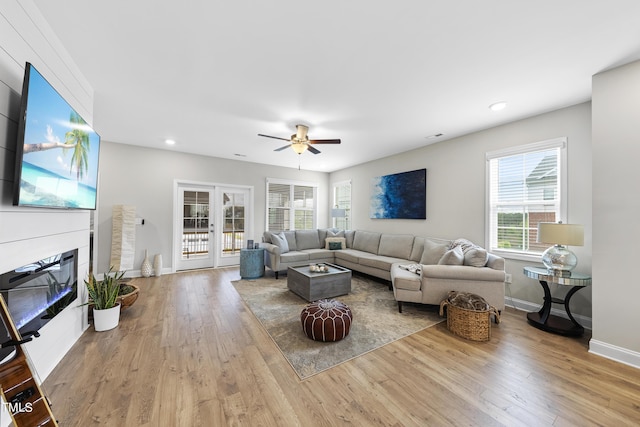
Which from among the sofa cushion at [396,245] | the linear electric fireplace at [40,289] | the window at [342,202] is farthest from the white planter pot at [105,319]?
the window at [342,202]

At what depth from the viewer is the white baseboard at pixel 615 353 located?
201cm

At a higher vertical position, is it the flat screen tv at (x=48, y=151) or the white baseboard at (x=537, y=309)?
the flat screen tv at (x=48, y=151)

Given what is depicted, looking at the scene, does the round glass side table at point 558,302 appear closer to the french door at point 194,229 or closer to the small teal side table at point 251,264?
the small teal side table at point 251,264

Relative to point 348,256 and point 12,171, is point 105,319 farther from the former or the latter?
point 348,256

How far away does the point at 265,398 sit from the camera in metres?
1.62

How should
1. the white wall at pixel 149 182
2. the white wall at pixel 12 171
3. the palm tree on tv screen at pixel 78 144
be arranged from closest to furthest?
the white wall at pixel 12 171, the palm tree on tv screen at pixel 78 144, the white wall at pixel 149 182

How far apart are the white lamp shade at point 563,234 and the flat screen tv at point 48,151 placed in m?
4.43

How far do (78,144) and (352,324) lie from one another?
321 cm

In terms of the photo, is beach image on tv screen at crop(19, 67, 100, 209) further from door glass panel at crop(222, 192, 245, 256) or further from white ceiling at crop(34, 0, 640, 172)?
door glass panel at crop(222, 192, 245, 256)

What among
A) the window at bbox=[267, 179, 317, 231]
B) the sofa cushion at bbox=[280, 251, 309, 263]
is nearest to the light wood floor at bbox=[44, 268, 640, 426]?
the sofa cushion at bbox=[280, 251, 309, 263]

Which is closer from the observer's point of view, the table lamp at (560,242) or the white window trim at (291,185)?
the table lamp at (560,242)

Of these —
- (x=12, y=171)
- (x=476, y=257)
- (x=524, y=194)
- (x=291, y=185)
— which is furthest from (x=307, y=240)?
(x=12, y=171)

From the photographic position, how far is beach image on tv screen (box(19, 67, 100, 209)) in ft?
4.66

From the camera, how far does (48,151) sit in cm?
159
